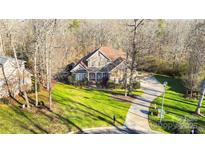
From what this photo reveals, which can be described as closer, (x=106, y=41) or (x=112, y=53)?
(x=106, y=41)

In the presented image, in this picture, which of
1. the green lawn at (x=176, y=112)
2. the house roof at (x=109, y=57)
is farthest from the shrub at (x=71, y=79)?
the green lawn at (x=176, y=112)

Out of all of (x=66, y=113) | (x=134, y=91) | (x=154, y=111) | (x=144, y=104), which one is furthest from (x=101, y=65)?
(x=154, y=111)

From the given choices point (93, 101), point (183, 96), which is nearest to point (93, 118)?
point (93, 101)

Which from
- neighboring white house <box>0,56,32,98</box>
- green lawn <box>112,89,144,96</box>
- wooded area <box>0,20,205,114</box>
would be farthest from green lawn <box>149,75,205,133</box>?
neighboring white house <box>0,56,32,98</box>

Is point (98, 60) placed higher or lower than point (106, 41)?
lower

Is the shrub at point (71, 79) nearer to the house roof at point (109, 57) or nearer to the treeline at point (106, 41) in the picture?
the treeline at point (106, 41)

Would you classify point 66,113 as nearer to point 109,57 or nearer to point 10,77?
point 10,77

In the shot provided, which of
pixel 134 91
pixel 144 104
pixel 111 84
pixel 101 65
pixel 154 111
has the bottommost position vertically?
pixel 154 111
